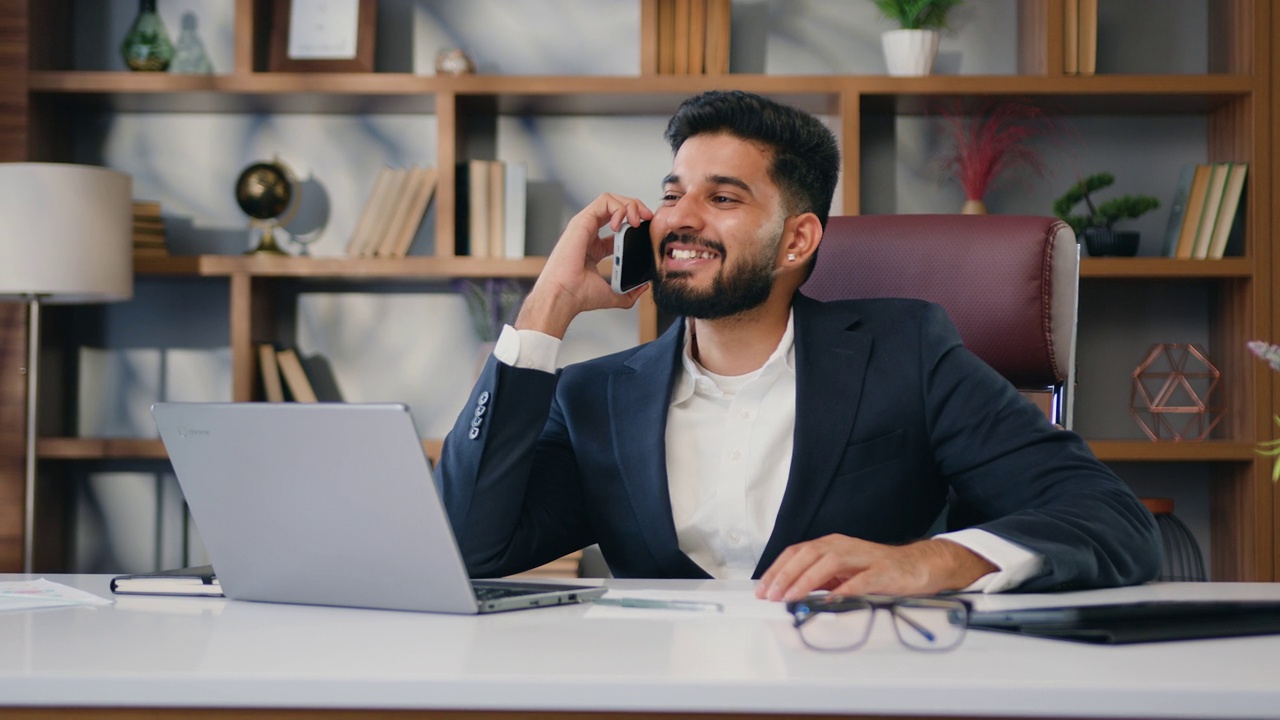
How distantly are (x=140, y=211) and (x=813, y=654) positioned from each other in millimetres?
2783

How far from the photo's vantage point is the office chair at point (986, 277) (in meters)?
1.66

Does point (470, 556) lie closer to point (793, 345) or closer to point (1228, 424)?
point (793, 345)

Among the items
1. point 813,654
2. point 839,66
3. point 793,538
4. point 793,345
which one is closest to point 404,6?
point 839,66

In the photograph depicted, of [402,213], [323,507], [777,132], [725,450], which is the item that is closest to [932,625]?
[323,507]

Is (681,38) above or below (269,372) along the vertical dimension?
above

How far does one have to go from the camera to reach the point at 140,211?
3.16m

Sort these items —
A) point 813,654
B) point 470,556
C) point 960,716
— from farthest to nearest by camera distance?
point 470,556 < point 813,654 < point 960,716

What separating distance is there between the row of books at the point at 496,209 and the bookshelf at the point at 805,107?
5 centimetres

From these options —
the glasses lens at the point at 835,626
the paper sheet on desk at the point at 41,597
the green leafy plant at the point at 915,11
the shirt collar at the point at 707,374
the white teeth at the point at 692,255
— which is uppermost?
the green leafy plant at the point at 915,11

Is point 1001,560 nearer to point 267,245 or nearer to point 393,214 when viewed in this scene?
point 393,214

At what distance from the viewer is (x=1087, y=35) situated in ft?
9.80

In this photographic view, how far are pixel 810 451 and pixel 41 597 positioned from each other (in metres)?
0.86

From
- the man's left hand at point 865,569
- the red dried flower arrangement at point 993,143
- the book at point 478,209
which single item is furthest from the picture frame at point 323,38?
the man's left hand at point 865,569

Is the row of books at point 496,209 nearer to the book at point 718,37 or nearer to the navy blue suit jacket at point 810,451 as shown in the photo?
the book at point 718,37
